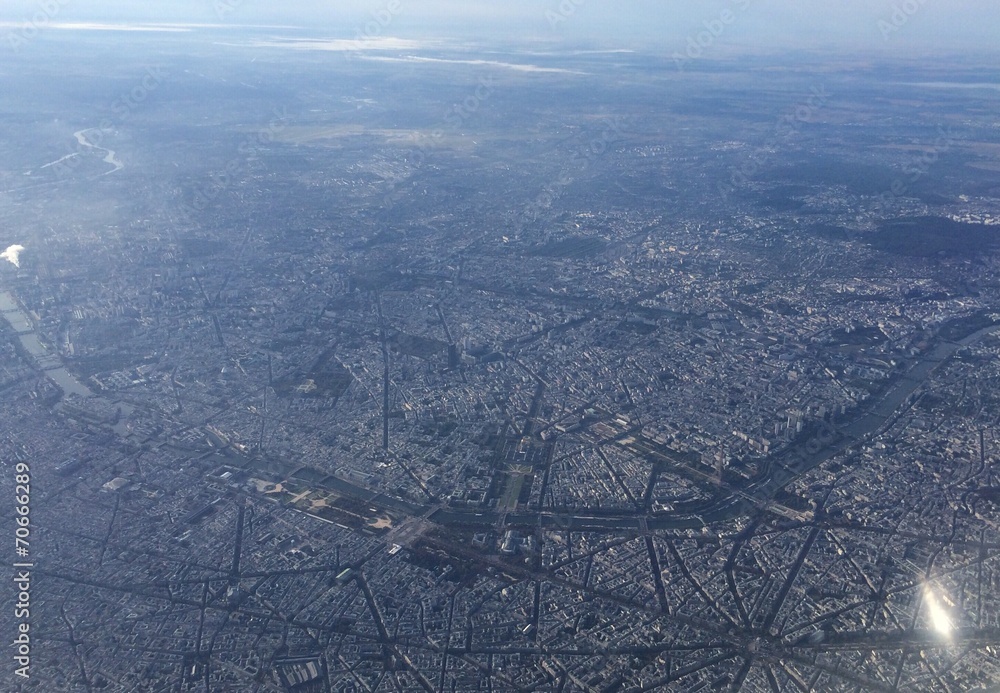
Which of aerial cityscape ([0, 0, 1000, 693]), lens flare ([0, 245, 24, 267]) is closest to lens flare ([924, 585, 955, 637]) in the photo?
aerial cityscape ([0, 0, 1000, 693])

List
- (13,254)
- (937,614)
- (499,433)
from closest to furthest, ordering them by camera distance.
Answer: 1. (937,614)
2. (499,433)
3. (13,254)

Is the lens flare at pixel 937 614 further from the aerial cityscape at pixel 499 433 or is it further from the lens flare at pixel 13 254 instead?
the lens flare at pixel 13 254

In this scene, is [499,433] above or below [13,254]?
below

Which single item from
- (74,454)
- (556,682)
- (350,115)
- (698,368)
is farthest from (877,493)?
(350,115)

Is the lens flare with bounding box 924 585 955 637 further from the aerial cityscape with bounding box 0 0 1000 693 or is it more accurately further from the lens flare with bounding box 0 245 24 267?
the lens flare with bounding box 0 245 24 267

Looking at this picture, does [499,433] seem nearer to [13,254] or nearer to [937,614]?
[937,614]

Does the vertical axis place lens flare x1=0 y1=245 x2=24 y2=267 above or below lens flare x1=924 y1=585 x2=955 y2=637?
above

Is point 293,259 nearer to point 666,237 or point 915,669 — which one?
point 666,237

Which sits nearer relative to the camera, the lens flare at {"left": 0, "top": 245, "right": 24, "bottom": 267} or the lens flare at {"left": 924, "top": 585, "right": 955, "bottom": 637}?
the lens flare at {"left": 924, "top": 585, "right": 955, "bottom": 637}

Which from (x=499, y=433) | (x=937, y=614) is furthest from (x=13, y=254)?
(x=937, y=614)
